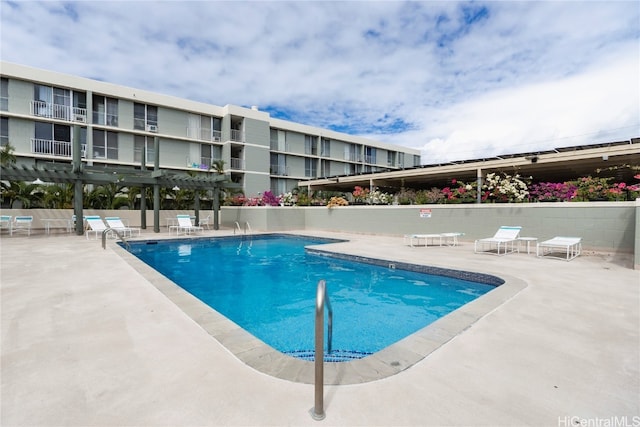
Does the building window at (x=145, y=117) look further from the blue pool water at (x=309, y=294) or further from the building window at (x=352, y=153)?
the building window at (x=352, y=153)

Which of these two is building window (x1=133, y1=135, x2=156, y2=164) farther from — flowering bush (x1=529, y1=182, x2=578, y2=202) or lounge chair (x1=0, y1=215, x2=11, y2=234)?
flowering bush (x1=529, y1=182, x2=578, y2=202)

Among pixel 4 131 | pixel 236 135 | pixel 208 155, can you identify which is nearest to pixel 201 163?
pixel 208 155

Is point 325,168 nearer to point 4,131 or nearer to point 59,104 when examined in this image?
point 59,104

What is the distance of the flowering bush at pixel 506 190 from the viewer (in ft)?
37.1

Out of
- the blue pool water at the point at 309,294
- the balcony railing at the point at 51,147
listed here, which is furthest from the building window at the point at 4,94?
the blue pool water at the point at 309,294

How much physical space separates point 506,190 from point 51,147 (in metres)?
26.2

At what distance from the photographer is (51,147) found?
20172 mm

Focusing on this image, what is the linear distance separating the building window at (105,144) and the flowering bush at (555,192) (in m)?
25.4

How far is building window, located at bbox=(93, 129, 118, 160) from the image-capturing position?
21.5 meters

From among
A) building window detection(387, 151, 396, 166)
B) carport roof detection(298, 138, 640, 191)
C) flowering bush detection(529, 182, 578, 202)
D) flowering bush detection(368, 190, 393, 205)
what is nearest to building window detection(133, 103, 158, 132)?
carport roof detection(298, 138, 640, 191)

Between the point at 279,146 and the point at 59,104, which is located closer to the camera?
the point at 59,104

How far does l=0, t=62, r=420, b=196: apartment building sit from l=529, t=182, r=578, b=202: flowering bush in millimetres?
8807

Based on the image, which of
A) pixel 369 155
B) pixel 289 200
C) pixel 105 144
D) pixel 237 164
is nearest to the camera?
pixel 289 200

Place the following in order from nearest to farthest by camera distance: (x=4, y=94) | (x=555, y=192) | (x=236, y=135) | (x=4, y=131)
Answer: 1. (x=555, y=192)
2. (x=4, y=94)
3. (x=4, y=131)
4. (x=236, y=135)
